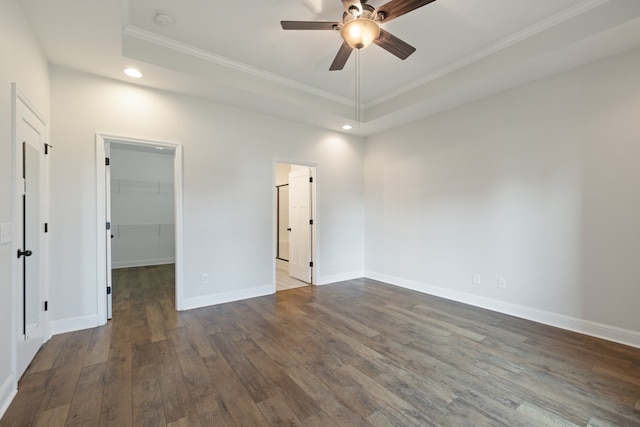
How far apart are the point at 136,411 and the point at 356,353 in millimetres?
1732

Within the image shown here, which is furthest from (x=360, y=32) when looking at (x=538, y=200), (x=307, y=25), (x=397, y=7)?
(x=538, y=200)

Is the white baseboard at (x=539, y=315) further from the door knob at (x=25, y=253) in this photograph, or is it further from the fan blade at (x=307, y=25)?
the door knob at (x=25, y=253)

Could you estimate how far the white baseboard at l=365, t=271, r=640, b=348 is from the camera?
2.80 metres

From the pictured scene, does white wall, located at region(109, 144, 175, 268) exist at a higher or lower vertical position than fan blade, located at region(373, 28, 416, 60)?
lower

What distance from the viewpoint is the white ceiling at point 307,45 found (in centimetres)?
249

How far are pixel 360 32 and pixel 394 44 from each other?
0.41 meters

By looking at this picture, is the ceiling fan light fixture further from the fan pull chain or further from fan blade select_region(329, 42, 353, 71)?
the fan pull chain

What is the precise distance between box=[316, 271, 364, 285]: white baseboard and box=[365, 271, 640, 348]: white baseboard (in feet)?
3.21

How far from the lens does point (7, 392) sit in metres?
1.90

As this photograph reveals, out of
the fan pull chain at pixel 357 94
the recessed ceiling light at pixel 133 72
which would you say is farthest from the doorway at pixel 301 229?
the recessed ceiling light at pixel 133 72

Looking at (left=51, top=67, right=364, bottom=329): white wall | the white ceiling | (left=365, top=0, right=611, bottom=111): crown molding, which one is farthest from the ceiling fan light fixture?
(left=51, top=67, right=364, bottom=329): white wall

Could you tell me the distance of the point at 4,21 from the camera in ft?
6.16

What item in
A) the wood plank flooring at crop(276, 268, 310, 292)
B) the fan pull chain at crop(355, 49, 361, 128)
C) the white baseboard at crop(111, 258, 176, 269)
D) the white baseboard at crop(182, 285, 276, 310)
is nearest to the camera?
the fan pull chain at crop(355, 49, 361, 128)

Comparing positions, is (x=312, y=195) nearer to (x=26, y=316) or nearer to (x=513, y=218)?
(x=513, y=218)
